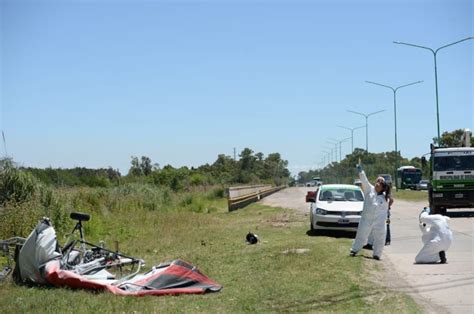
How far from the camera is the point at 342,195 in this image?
19703 mm

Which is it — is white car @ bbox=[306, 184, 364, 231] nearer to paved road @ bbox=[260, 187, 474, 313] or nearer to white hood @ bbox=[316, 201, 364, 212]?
white hood @ bbox=[316, 201, 364, 212]

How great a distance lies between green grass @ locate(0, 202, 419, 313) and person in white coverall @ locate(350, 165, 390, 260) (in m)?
0.37

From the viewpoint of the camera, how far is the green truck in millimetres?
27453

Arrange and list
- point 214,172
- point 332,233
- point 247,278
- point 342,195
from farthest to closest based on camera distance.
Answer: point 214,172
point 342,195
point 332,233
point 247,278

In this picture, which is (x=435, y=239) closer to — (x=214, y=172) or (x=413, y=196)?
(x=413, y=196)

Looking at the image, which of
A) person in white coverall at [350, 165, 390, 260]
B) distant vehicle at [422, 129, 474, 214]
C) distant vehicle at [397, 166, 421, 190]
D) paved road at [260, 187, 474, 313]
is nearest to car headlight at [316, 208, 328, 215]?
paved road at [260, 187, 474, 313]

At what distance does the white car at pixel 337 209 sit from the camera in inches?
707

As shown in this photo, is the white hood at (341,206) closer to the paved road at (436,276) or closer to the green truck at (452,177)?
the paved road at (436,276)

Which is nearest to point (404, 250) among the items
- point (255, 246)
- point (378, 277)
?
point (255, 246)

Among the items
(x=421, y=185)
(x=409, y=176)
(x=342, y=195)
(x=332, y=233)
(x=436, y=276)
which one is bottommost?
(x=436, y=276)

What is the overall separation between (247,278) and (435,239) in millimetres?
4129

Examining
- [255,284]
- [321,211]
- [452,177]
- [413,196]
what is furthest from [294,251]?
[413,196]

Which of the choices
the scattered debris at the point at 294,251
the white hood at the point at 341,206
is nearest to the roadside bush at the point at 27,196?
the scattered debris at the point at 294,251

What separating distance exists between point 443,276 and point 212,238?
8.57m
